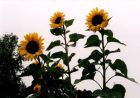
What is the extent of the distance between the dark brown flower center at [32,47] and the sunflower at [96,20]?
28.7 inches

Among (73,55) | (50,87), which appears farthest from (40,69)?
(73,55)

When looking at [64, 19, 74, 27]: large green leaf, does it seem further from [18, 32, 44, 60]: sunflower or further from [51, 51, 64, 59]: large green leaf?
[18, 32, 44, 60]: sunflower

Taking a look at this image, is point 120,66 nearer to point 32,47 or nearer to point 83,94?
point 83,94

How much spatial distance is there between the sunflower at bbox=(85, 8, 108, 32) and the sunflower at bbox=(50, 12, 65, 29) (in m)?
0.44

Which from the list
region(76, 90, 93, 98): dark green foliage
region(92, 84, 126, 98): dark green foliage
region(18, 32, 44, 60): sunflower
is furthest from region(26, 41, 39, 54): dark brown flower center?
region(92, 84, 126, 98): dark green foliage

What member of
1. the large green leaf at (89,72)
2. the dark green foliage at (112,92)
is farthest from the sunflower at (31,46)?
the dark green foliage at (112,92)

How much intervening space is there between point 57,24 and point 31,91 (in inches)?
54.5

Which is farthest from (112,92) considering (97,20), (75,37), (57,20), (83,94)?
(57,20)

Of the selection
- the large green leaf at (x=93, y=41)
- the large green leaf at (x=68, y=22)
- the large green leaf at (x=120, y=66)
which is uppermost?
the large green leaf at (x=68, y=22)

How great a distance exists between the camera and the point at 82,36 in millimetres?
6172

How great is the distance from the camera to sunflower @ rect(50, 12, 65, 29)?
6.67m

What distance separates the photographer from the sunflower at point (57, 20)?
667 centimetres

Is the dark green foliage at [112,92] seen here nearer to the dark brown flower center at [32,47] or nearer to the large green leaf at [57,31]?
the dark brown flower center at [32,47]

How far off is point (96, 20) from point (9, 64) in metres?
22.1
